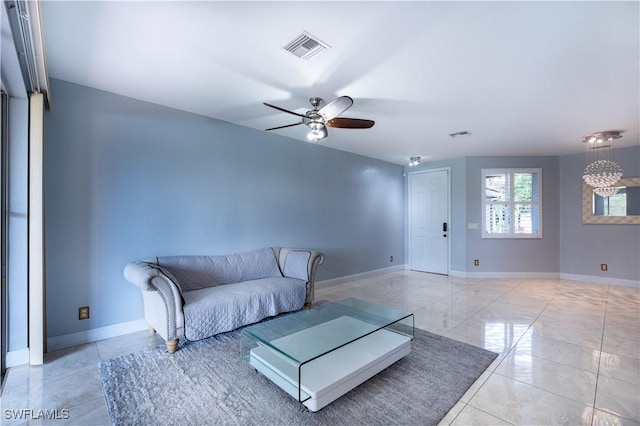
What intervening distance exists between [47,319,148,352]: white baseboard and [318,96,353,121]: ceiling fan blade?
2.81 metres

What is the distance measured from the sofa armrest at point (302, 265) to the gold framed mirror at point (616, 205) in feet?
17.1

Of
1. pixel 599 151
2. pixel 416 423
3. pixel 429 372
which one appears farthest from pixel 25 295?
pixel 599 151

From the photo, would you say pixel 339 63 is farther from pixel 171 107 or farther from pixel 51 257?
pixel 51 257

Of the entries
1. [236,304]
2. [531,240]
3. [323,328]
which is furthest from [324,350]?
[531,240]

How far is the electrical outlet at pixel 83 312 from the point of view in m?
2.69

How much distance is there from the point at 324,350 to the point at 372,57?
2169 mm

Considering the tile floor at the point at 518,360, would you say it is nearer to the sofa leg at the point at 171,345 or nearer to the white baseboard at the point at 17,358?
the white baseboard at the point at 17,358

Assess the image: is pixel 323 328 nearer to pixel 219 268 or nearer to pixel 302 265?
pixel 302 265

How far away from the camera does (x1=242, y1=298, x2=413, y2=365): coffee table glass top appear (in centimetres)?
195

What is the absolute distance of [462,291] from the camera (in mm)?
4598

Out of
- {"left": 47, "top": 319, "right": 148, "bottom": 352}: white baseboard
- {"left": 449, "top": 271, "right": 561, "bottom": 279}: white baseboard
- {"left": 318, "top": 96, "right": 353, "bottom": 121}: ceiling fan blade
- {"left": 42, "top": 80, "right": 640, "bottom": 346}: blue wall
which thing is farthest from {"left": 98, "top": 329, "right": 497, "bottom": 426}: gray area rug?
{"left": 449, "top": 271, "right": 561, "bottom": 279}: white baseboard

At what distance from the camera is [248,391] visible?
1954 mm

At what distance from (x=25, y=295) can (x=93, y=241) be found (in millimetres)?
634

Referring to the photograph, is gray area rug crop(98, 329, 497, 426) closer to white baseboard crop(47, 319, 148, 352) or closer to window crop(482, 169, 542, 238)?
white baseboard crop(47, 319, 148, 352)
